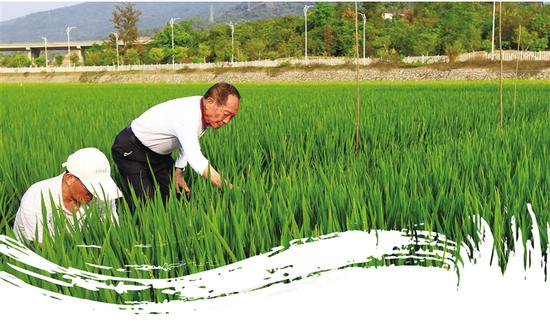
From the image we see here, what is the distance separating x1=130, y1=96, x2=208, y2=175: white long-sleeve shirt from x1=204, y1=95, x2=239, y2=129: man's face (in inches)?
3.9

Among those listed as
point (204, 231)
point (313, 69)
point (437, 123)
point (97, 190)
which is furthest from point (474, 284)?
point (313, 69)

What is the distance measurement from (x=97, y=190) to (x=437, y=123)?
4.17 meters

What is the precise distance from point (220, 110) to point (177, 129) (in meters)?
0.25

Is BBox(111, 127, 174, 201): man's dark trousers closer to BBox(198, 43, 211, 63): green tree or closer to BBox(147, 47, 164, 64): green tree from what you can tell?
BBox(147, 47, 164, 64): green tree

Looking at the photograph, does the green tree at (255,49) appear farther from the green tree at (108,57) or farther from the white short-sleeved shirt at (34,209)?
the white short-sleeved shirt at (34,209)

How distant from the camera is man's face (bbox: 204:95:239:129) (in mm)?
2482

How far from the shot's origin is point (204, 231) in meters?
1.71

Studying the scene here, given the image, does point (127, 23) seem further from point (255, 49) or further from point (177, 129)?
point (177, 129)

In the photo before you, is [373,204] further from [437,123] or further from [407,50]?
[407,50]

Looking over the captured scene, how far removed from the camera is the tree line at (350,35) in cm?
3328

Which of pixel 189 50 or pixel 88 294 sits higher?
pixel 189 50

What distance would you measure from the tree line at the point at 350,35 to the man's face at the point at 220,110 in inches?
1002

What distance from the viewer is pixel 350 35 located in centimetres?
3919

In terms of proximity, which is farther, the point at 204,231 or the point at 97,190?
the point at 97,190
